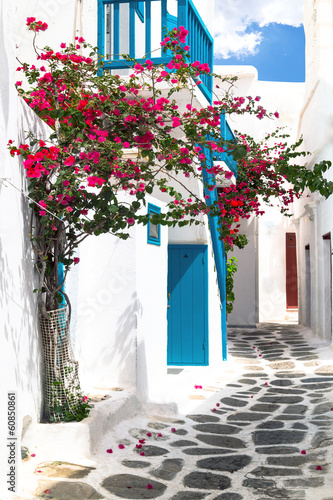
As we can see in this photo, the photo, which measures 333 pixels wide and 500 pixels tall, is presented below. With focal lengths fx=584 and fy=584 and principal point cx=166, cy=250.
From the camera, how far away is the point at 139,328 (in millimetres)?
6754

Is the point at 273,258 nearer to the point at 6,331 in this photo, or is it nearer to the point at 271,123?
the point at 271,123

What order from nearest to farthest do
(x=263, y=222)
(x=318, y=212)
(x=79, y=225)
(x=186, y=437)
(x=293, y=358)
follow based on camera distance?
(x=79, y=225)
(x=186, y=437)
(x=293, y=358)
(x=318, y=212)
(x=263, y=222)

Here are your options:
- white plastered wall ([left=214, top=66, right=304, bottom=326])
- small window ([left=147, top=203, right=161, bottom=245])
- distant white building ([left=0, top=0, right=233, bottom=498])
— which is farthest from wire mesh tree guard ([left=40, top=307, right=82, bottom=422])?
white plastered wall ([left=214, top=66, right=304, bottom=326])

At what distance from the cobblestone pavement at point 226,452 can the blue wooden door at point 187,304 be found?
114cm

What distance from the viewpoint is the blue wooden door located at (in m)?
9.68

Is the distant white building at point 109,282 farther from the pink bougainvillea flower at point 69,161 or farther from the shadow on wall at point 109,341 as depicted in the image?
the pink bougainvillea flower at point 69,161

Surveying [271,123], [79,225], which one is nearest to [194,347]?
[79,225]

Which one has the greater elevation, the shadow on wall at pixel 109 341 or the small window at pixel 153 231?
the small window at pixel 153 231

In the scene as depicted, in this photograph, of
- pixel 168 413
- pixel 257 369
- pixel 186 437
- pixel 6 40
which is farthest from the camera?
pixel 257 369

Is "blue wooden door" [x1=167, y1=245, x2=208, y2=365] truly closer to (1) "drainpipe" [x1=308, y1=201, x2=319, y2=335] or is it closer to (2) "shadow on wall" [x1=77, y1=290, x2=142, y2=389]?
(2) "shadow on wall" [x1=77, y1=290, x2=142, y2=389]

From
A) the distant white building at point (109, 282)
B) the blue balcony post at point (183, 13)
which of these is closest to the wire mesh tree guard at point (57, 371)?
the distant white building at point (109, 282)

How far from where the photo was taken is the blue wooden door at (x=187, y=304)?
968 centimetres

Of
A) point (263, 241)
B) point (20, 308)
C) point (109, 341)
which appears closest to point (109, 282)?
point (109, 341)

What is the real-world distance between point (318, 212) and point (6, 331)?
10.1 metres
